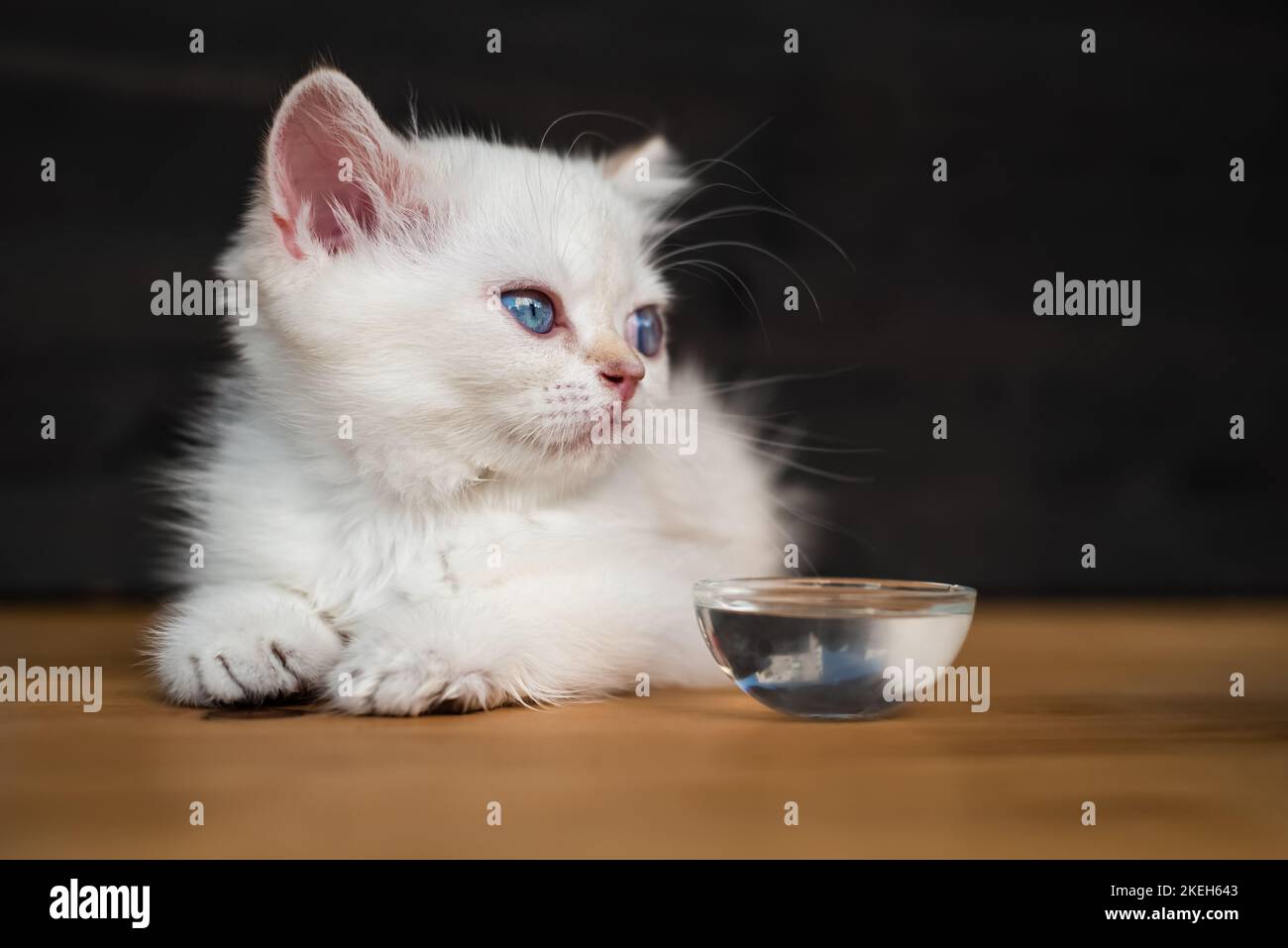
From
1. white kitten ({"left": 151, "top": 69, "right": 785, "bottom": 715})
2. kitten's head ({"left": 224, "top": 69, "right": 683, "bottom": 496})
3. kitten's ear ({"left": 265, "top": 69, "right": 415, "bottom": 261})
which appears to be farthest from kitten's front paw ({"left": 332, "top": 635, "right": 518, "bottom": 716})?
kitten's ear ({"left": 265, "top": 69, "right": 415, "bottom": 261})

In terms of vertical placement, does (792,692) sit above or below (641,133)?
below

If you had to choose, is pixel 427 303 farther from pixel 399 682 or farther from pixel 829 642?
pixel 829 642

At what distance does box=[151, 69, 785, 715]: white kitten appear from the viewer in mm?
1550

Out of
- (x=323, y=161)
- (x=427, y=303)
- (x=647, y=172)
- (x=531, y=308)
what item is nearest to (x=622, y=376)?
(x=531, y=308)

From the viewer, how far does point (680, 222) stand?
2.02 metres

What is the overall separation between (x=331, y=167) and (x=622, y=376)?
0.47 m

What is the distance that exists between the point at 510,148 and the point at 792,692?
901 millimetres

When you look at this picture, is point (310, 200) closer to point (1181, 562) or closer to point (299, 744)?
point (299, 744)

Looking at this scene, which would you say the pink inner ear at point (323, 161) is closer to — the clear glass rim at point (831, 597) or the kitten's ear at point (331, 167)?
the kitten's ear at point (331, 167)

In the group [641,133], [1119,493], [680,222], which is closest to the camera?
[680,222]

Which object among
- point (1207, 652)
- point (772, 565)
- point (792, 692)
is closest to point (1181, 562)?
point (1207, 652)

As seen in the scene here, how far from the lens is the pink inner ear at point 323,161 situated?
160cm

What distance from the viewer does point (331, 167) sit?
166cm

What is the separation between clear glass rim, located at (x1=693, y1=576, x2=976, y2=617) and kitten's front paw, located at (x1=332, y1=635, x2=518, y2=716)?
30cm
